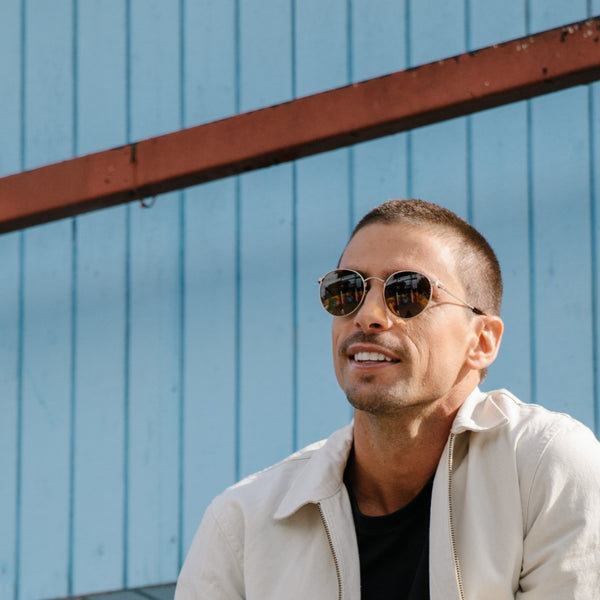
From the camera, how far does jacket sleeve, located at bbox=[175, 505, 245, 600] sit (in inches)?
72.3

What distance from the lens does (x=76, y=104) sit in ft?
10.8

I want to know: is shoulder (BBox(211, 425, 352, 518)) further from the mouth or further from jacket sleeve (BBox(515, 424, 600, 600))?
jacket sleeve (BBox(515, 424, 600, 600))

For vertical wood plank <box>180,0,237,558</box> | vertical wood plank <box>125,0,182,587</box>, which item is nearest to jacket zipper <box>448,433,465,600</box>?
vertical wood plank <box>180,0,237,558</box>

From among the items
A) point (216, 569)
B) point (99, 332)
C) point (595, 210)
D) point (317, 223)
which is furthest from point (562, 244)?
point (99, 332)

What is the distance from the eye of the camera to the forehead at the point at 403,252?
1827mm

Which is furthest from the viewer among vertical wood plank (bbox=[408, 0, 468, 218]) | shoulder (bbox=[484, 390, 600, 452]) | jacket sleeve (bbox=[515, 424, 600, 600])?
vertical wood plank (bbox=[408, 0, 468, 218])

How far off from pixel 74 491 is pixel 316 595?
1643mm

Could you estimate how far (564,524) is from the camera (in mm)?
1565

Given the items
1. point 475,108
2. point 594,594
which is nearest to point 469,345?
point 594,594

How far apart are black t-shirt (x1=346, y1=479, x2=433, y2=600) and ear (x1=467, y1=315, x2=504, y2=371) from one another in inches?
10.0

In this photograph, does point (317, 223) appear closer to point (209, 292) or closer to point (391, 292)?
point (209, 292)

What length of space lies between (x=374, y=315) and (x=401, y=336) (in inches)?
2.5

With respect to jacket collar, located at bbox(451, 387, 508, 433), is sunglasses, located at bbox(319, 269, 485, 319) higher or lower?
higher

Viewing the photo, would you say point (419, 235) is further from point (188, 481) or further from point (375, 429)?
point (188, 481)
